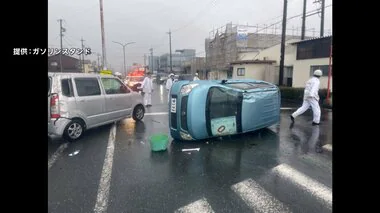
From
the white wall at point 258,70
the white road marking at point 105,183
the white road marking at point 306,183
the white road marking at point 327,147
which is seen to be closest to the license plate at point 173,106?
the white road marking at point 105,183

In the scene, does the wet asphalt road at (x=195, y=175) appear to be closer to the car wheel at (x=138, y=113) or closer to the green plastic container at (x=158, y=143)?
the green plastic container at (x=158, y=143)

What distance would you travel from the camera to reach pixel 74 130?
223 inches

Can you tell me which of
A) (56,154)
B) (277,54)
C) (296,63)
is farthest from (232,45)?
(56,154)

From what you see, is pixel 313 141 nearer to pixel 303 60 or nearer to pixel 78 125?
pixel 78 125

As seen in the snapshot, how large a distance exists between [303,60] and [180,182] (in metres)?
15.0

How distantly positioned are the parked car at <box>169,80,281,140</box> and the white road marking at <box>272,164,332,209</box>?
159 centimetres

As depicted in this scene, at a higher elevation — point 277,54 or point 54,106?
point 277,54

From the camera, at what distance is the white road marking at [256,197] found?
9.18ft

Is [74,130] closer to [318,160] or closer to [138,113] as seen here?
[138,113]

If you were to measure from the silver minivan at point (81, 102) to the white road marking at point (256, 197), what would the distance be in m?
4.24

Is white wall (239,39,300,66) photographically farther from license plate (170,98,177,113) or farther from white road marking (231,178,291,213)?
white road marking (231,178,291,213)

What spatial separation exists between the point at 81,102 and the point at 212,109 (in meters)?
3.32

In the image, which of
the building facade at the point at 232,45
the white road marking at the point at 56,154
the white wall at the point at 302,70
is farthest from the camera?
the building facade at the point at 232,45
